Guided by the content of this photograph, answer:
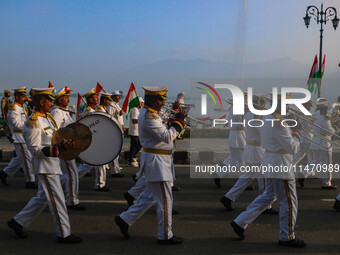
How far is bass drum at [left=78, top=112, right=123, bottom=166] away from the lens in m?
6.38

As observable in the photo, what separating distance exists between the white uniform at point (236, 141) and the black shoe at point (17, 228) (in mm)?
4060

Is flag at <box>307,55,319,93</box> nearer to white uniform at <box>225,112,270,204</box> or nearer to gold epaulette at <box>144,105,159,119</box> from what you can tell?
white uniform at <box>225,112,270,204</box>

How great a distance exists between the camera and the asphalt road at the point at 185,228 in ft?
16.2

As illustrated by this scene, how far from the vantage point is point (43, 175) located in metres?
5.00

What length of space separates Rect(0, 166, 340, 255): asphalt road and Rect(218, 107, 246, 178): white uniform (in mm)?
731

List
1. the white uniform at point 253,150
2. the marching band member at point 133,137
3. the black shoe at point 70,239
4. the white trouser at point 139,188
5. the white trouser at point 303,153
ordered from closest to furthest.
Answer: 1. the black shoe at point 70,239
2. the white trouser at point 139,188
3. the white uniform at point 253,150
4. the white trouser at point 303,153
5. the marching band member at point 133,137

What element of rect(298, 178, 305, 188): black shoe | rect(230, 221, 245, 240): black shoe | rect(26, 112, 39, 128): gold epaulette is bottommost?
rect(298, 178, 305, 188): black shoe

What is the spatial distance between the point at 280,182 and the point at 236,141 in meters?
3.33

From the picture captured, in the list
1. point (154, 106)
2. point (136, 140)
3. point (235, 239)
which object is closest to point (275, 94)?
point (154, 106)

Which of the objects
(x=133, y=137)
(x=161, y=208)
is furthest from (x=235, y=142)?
(x=161, y=208)

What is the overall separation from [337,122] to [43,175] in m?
5.88

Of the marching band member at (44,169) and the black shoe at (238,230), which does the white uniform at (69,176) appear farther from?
the black shoe at (238,230)

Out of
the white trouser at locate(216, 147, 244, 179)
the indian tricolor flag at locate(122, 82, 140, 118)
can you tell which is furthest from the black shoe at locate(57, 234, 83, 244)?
the indian tricolor flag at locate(122, 82, 140, 118)

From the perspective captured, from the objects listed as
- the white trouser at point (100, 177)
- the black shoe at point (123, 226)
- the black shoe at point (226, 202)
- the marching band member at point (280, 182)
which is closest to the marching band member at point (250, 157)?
the black shoe at point (226, 202)
